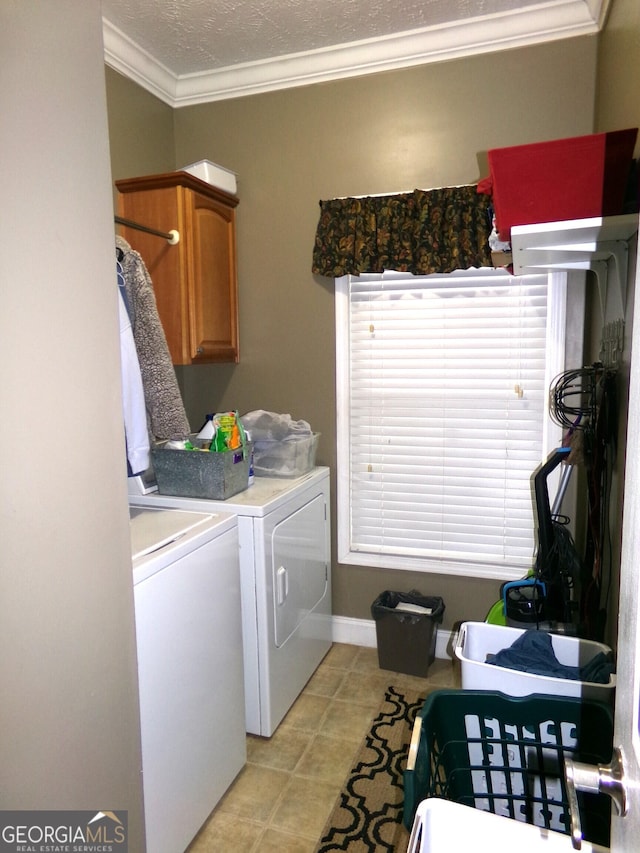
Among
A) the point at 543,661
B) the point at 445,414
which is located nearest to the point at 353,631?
the point at 445,414

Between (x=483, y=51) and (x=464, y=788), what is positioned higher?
(x=483, y=51)

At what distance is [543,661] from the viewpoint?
1499mm

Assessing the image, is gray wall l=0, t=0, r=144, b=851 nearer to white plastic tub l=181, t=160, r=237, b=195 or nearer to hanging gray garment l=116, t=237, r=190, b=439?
hanging gray garment l=116, t=237, r=190, b=439

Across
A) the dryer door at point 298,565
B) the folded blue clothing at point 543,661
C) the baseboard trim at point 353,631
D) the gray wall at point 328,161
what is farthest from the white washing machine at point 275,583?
the folded blue clothing at point 543,661

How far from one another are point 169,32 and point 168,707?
102 inches

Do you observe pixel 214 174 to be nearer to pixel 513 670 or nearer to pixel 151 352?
pixel 151 352

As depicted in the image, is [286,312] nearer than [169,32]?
No

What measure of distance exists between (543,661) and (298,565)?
115cm

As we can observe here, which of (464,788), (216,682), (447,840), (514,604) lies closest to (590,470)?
(514,604)

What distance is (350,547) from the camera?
2.90m

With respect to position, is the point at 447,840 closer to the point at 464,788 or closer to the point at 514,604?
the point at 464,788

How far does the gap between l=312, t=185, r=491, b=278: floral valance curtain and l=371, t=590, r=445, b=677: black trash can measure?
155cm

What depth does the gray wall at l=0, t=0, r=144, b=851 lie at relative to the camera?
90 centimetres

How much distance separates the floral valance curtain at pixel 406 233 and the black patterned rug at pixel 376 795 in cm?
192
